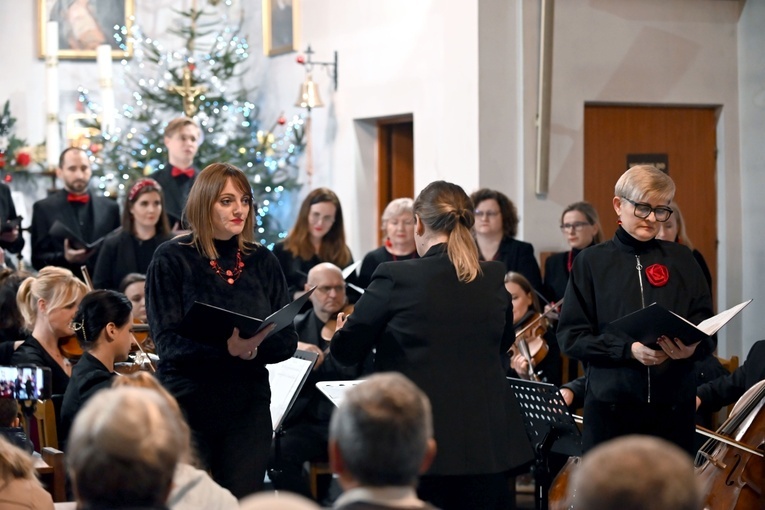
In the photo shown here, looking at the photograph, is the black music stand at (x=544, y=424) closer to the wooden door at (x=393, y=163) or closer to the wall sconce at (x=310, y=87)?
the wooden door at (x=393, y=163)

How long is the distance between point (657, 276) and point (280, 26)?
7357 mm

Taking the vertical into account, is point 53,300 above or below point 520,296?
above

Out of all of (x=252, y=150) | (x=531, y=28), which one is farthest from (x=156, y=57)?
(x=531, y=28)

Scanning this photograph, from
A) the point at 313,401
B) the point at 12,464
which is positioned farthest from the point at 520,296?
the point at 12,464

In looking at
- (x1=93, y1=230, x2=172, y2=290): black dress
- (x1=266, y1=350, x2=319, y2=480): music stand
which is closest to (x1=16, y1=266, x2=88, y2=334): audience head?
(x1=266, y1=350, x2=319, y2=480): music stand

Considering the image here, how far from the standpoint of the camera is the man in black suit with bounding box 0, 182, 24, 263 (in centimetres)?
686

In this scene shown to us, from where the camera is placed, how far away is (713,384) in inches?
218

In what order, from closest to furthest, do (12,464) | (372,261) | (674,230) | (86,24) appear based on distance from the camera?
(12,464)
(674,230)
(372,261)
(86,24)

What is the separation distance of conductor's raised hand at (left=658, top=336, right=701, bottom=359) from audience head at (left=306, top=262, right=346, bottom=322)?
8.34ft

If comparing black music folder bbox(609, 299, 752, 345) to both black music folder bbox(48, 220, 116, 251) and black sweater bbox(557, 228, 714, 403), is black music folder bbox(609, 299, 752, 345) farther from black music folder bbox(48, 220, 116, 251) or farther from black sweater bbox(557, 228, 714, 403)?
black music folder bbox(48, 220, 116, 251)

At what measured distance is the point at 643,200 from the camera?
3857 millimetres

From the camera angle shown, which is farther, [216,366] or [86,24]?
[86,24]

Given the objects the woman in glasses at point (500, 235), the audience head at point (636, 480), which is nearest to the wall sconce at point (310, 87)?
the woman in glasses at point (500, 235)

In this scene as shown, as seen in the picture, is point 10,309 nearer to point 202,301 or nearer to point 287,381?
point 287,381
